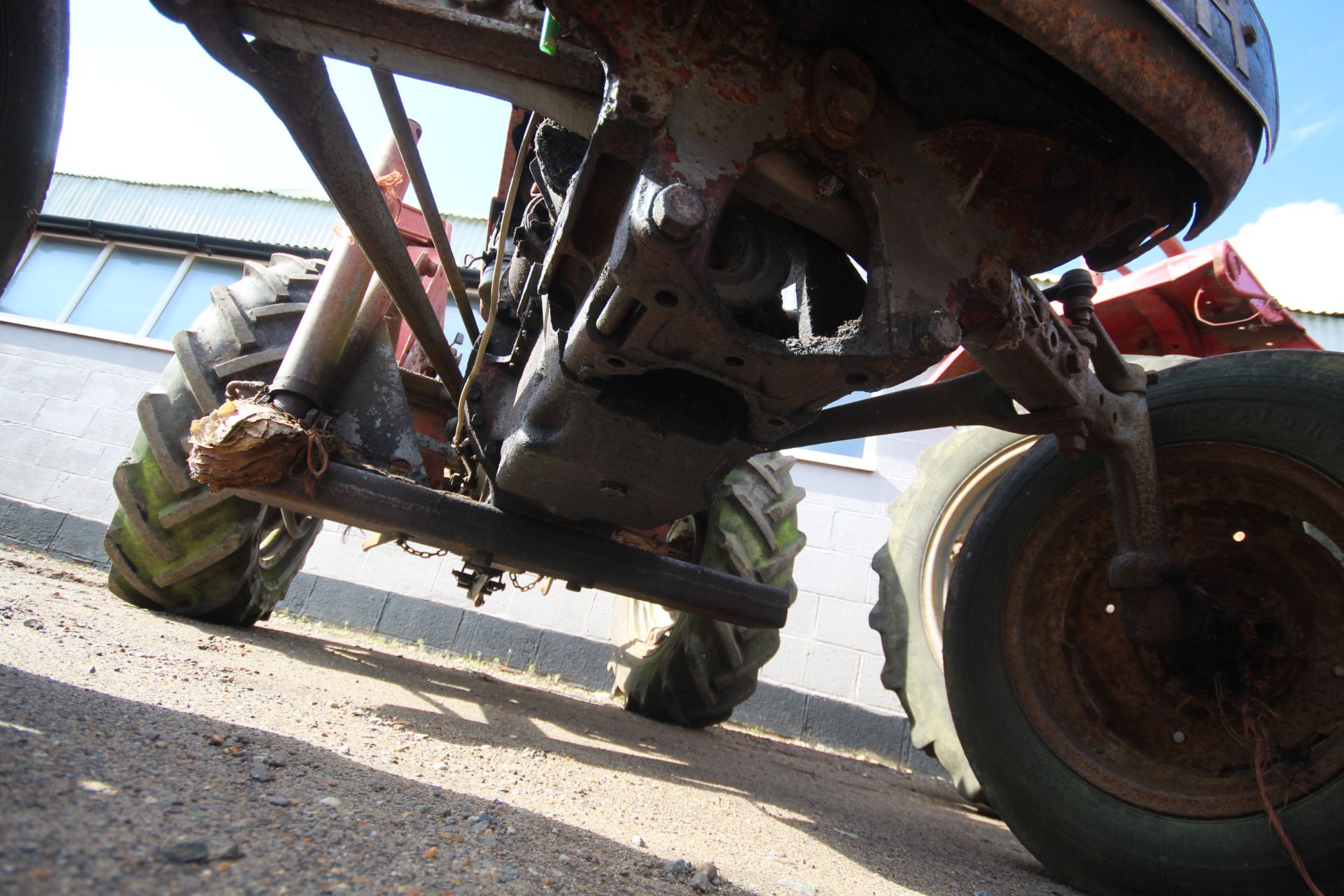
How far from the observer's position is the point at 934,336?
1.06 m

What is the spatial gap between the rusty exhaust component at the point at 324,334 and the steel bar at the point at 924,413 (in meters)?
1.13

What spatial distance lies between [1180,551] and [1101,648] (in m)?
0.26

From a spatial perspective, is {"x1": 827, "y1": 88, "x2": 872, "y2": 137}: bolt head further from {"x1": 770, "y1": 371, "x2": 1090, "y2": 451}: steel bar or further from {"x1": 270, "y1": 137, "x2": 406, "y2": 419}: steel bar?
{"x1": 270, "y1": 137, "x2": 406, "y2": 419}: steel bar

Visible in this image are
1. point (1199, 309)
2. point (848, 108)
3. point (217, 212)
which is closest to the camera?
point (848, 108)

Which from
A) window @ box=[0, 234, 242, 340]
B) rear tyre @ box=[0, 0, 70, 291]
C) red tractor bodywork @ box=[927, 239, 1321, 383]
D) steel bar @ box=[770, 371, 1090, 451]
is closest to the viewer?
rear tyre @ box=[0, 0, 70, 291]

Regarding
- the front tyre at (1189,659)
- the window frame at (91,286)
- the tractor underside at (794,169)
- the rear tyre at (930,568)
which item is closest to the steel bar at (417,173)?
the tractor underside at (794,169)

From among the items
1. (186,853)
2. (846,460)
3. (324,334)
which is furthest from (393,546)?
(186,853)

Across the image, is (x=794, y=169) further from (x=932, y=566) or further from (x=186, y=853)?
(x=932, y=566)

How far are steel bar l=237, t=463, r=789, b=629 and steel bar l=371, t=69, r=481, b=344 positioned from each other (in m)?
0.48

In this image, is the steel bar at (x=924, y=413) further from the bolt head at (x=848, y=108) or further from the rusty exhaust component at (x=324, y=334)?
the rusty exhaust component at (x=324, y=334)

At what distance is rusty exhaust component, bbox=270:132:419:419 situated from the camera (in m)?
1.78

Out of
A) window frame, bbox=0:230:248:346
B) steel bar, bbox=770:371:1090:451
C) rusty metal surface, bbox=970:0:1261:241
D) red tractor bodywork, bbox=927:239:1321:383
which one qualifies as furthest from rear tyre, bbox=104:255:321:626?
window frame, bbox=0:230:248:346

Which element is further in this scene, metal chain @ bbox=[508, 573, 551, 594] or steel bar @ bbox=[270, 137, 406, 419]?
metal chain @ bbox=[508, 573, 551, 594]

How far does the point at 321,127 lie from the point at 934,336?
3.44 feet
